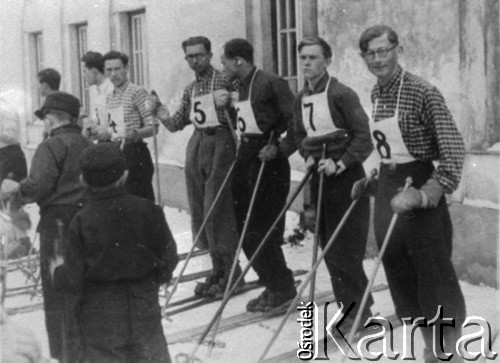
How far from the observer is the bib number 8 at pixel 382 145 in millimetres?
4066

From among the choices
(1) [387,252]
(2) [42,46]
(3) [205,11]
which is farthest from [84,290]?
(2) [42,46]

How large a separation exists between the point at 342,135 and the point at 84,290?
197 centimetres

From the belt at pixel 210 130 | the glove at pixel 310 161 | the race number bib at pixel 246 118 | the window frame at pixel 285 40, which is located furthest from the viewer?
the window frame at pixel 285 40

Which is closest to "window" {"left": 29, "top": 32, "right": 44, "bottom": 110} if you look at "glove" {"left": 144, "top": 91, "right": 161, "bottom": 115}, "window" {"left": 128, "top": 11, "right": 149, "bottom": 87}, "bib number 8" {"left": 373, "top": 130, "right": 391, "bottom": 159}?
"window" {"left": 128, "top": 11, "right": 149, "bottom": 87}

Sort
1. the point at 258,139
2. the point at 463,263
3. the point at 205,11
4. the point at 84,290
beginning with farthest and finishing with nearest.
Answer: the point at 205,11 → the point at 463,263 → the point at 258,139 → the point at 84,290

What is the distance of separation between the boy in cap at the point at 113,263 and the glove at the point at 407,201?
3.54 feet

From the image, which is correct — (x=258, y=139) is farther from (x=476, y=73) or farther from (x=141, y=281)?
(x=141, y=281)

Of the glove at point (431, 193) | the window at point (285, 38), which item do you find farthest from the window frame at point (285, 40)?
the glove at point (431, 193)

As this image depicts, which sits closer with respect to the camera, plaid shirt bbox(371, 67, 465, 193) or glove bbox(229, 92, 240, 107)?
plaid shirt bbox(371, 67, 465, 193)

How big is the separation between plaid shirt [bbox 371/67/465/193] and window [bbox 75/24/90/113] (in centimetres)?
907

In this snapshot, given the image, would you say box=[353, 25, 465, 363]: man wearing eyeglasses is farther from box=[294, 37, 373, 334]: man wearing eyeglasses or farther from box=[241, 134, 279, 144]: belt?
box=[241, 134, 279, 144]: belt

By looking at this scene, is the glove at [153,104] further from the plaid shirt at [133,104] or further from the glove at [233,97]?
the glove at [233,97]

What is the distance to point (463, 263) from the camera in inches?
238

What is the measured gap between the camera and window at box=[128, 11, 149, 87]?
10.9 meters
